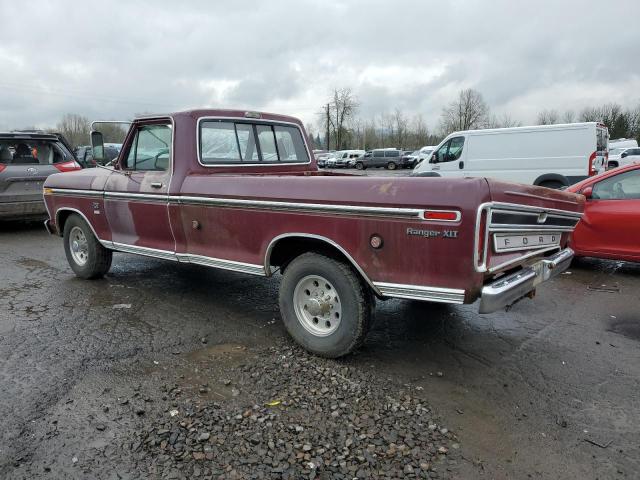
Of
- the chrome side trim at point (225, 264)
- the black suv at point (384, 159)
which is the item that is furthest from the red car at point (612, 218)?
the black suv at point (384, 159)

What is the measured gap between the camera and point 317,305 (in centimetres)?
372

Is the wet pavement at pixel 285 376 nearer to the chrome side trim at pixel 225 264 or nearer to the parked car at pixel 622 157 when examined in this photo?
the chrome side trim at pixel 225 264

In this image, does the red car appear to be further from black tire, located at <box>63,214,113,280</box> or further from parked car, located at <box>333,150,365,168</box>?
parked car, located at <box>333,150,365,168</box>

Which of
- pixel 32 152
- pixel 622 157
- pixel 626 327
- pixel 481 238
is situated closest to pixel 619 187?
pixel 626 327

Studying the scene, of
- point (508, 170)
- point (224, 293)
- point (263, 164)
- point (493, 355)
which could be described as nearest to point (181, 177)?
point (263, 164)

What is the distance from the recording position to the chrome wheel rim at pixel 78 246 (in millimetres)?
5963

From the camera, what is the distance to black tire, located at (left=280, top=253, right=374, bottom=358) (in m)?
3.49

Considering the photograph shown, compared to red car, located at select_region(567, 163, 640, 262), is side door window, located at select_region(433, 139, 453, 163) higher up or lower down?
higher up

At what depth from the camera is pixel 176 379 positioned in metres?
3.47

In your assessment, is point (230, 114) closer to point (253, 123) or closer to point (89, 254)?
point (253, 123)

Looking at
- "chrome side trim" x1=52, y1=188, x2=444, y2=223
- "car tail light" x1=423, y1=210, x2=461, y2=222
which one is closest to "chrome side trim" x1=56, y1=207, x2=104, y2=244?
"chrome side trim" x1=52, y1=188, x2=444, y2=223

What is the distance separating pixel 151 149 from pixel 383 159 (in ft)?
127

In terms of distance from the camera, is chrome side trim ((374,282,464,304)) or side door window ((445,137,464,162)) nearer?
chrome side trim ((374,282,464,304))

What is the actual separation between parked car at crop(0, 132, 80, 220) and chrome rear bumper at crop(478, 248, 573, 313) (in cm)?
889
